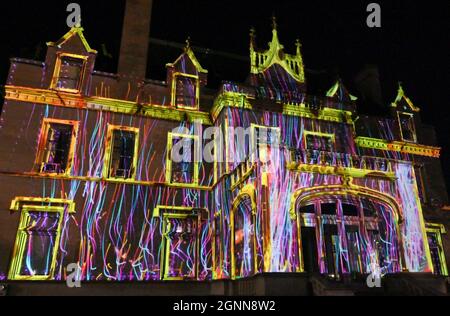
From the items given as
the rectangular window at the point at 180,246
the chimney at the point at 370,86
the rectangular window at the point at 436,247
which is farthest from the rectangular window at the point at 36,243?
the chimney at the point at 370,86

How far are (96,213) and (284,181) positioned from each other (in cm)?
764

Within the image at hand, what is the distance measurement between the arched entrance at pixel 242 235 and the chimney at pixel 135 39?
26.3ft

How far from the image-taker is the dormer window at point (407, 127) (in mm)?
20891

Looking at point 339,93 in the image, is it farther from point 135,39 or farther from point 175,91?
point 135,39

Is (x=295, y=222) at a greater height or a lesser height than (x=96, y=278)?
greater

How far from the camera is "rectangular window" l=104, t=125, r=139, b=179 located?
50.8 feet

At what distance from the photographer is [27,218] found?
45.1ft

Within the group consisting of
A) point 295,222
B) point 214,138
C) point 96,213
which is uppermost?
point 214,138

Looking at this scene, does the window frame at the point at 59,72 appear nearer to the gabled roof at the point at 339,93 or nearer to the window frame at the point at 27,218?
the window frame at the point at 27,218

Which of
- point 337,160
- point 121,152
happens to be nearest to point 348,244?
point 337,160
